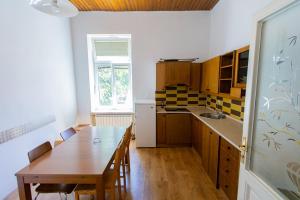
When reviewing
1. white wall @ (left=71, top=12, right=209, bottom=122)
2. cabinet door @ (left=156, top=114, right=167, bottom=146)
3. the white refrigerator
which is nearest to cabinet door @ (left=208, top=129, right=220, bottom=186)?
cabinet door @ (left=156, top=114, right=167, bottom=146)

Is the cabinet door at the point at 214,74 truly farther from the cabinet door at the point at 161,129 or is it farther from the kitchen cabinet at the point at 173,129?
the cabinet door at the point at 161,129

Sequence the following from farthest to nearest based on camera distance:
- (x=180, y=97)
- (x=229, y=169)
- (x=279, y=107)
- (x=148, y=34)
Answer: (x=180, y=97) < (x=148, y=34) < (x=229, y=169) < (x=279, y=107)

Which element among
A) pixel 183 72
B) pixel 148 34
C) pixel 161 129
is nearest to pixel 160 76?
pixel 183 72

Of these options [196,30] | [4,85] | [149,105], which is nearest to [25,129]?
[4,85]

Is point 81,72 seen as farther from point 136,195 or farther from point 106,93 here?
point 136,195

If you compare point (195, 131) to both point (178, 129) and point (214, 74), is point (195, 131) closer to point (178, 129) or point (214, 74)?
point (178, 129)

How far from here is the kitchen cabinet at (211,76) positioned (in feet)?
8.64

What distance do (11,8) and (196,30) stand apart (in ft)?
10.9

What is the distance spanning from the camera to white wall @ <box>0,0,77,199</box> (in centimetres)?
207

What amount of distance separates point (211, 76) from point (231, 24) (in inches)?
35.5

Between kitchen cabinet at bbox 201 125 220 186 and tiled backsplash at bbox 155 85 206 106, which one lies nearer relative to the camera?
kitchen cabinet at bbox 201 125 220 186

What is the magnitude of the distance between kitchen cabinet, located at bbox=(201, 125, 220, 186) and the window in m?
2.09

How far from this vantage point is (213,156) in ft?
7.43

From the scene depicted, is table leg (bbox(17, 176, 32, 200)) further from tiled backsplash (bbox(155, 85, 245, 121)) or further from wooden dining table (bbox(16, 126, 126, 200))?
tiled backsplash (bbox(155, 85, 245, 121))
